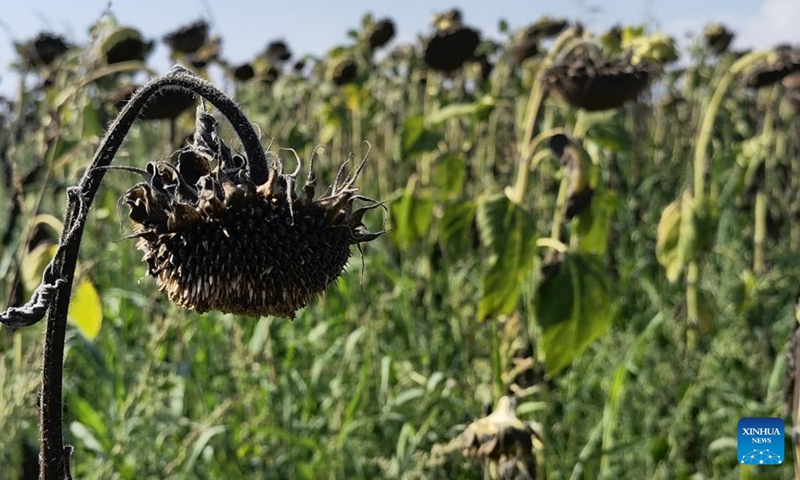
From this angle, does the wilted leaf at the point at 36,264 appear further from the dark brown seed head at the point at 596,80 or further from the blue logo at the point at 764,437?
the blue logo at the point at 764,437

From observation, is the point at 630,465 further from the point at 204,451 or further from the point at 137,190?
the point at 137,190

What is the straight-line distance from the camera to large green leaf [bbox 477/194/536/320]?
2.04 metres

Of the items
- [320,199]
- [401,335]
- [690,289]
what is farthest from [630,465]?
[320,199]

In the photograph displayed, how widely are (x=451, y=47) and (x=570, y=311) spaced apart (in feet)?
6.35

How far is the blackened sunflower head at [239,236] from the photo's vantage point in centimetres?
106

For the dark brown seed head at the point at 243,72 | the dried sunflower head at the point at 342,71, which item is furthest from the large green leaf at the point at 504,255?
the dark brown seed head at the point at 243,72

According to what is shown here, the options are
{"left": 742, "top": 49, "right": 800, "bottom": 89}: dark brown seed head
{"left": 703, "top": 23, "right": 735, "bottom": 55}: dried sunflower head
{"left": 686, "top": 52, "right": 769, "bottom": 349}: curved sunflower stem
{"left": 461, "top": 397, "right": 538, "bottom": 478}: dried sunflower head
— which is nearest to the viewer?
{"left": 461, "top": 397, "right": 538, "bottom": 478}: dried sunflower head

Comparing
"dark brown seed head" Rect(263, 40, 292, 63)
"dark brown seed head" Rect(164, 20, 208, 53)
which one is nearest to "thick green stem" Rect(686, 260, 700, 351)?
"dark brown seed head" Rect(164, 20, 208, 53)

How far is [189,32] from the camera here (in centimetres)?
452

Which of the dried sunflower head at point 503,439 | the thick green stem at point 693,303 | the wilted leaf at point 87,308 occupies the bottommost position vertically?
the dried sunflower head at point 503,439

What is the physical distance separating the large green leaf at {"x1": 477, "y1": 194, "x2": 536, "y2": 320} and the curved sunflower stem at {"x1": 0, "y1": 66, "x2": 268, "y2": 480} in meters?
1.09

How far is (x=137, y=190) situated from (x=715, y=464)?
95.6 inches

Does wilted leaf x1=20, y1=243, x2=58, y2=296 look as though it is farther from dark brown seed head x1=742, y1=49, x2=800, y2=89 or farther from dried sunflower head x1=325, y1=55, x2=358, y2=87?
dried sunflower head x1=325, y1=55, x2=358, y2=87

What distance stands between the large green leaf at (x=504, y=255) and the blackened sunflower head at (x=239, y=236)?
37.5 inches
